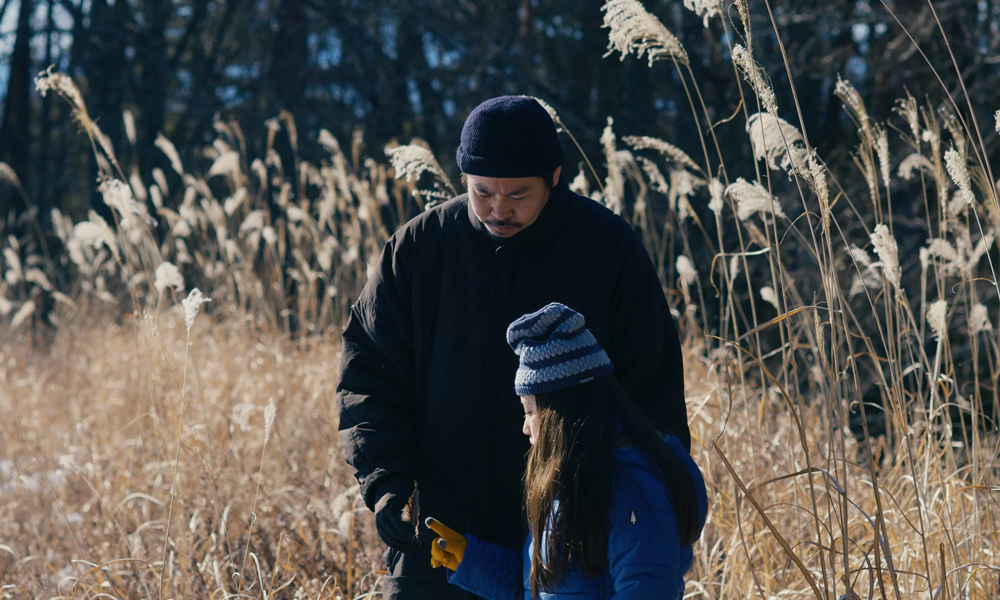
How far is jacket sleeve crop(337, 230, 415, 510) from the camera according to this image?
1.91m

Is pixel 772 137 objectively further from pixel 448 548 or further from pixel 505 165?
pixel 448 548

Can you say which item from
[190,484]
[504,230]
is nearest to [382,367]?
[504,230]

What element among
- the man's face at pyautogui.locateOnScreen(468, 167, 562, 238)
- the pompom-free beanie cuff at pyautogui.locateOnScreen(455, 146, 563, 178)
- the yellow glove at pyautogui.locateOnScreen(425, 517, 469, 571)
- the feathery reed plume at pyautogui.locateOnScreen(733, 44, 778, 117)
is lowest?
the yellow glove at pyautogui.locateOnScreen(425, 517, 469, 571)

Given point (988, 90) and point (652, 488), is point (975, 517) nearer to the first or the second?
point (652, 488)

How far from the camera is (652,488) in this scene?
1.43 meters

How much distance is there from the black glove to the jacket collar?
1.76 ft

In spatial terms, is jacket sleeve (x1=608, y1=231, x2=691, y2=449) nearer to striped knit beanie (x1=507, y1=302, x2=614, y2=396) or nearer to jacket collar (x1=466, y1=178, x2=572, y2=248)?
jacket collar (x1=466, y1=178, x2=572, y2=248)

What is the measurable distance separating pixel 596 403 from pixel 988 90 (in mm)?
6077

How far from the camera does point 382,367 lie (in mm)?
1974

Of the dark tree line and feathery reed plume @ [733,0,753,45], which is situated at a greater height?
the dark tree line

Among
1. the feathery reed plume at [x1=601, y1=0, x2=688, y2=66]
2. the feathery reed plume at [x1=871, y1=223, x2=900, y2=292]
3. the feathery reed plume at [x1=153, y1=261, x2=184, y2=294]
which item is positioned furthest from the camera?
the feathery reed plume at [x1=153, y1=261, x2=184, y2=294]

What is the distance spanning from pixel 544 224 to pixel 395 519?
25.4 inches

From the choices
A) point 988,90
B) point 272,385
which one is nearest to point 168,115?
point 272,385

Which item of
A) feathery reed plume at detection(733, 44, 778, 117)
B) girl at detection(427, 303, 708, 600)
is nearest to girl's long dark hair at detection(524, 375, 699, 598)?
girl at detection(427, 303, 708, 600)
